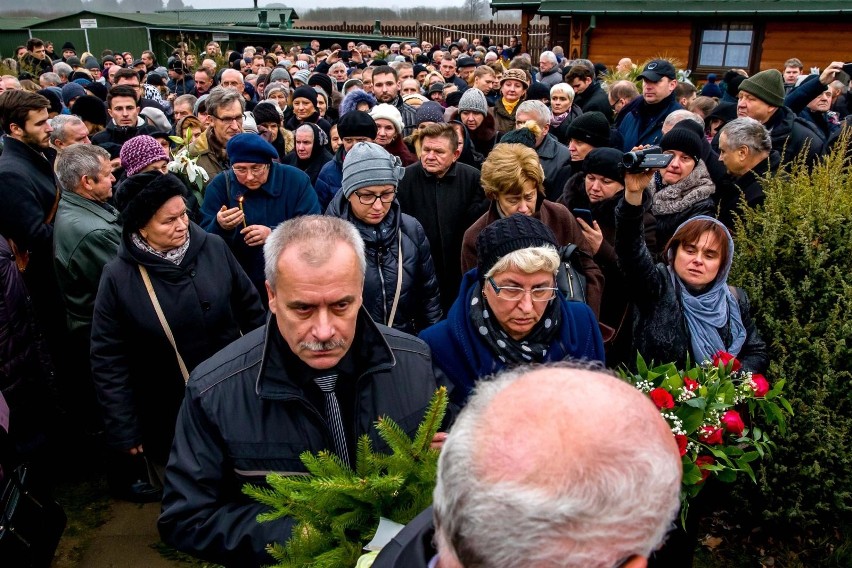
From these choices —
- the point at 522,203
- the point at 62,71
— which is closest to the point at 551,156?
the point at 522,203

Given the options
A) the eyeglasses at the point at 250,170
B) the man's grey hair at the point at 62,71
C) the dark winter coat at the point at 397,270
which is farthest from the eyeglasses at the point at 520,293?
the man's grey hair at the point at 62,71

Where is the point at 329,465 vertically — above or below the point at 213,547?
above

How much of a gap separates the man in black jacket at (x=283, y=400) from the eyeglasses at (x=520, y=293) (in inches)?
28.0

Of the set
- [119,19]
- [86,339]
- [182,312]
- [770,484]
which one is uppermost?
[119,19]

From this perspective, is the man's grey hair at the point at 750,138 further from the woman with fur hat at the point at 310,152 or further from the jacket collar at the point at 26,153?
the jacket collar at the point at 26,153

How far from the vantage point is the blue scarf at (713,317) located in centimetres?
319

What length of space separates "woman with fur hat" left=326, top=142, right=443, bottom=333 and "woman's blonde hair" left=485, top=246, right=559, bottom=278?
1075 mm

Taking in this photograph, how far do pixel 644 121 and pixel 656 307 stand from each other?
4.51m

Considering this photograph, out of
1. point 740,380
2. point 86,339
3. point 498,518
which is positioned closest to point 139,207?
point 86,339

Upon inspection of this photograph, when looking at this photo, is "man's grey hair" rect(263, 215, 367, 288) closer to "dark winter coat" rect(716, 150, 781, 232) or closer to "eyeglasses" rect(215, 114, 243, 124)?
"dark winter coat" rect(716, 150, 781, 232)

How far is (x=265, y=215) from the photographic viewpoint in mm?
4484

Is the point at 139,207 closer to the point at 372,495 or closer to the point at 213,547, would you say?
the point at 213,547

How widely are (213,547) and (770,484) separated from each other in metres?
2.78

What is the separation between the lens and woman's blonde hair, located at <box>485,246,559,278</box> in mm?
2672
